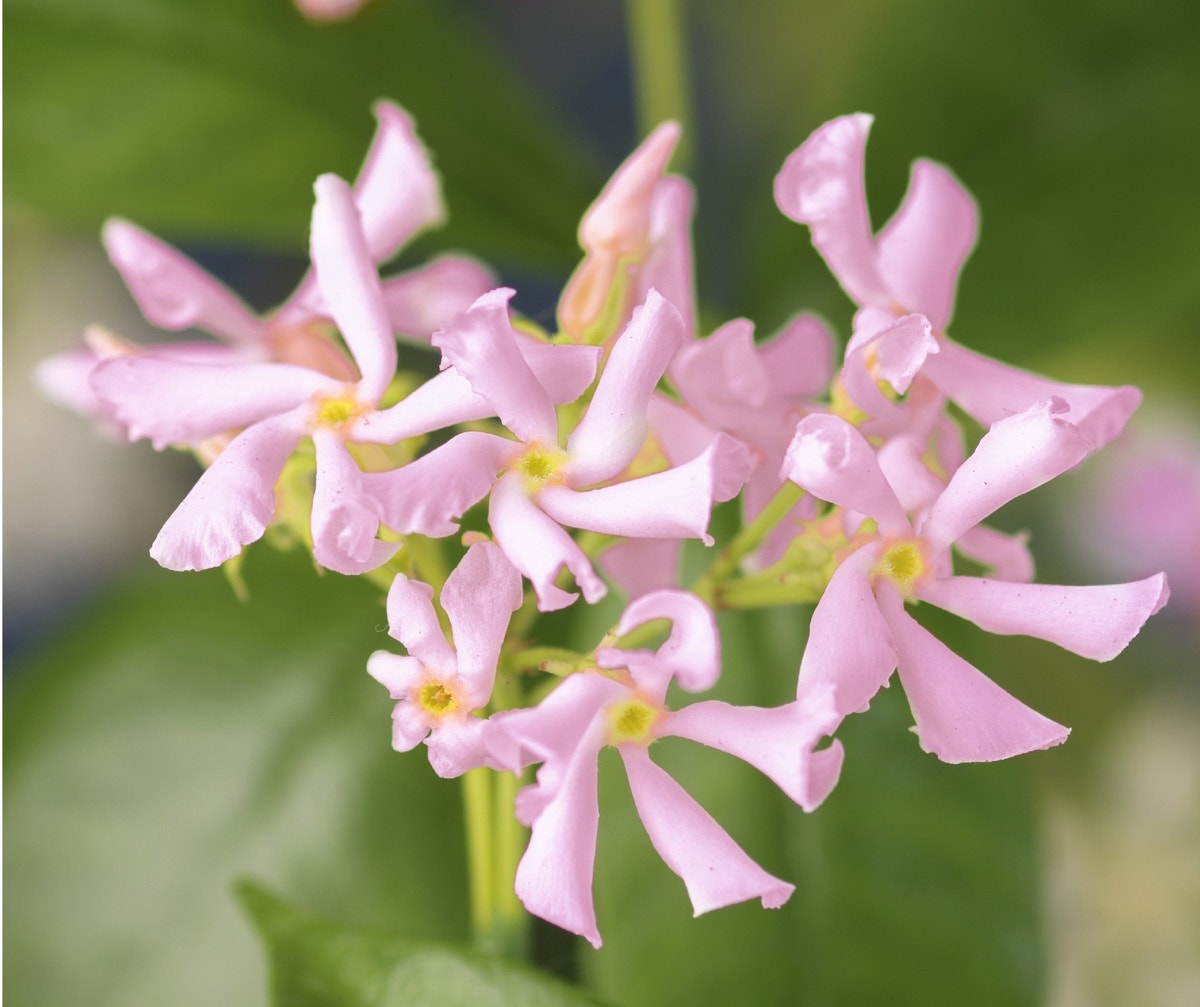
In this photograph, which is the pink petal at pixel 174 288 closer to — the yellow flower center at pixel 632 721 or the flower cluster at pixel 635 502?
the flower cluster at pixel 635 502

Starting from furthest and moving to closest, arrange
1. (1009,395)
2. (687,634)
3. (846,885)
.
Answer: (846,885) → (1009,395) → (687,634)

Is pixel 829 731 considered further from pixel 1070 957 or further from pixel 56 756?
pixel 1070 957

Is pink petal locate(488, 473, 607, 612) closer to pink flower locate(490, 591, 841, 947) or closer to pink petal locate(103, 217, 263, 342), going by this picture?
pink flower locate(490, 591, 841, 947)

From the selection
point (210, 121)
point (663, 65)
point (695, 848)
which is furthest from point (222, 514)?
point (663, 65)

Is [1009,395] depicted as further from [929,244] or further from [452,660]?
[452,660]

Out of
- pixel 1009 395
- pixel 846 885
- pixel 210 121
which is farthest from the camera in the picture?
pixel 210 121

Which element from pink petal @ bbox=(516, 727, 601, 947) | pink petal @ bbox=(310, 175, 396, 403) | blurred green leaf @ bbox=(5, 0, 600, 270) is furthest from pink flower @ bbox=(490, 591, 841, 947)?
blurred green leaf @ bbox=(5, 0, 600, 270)

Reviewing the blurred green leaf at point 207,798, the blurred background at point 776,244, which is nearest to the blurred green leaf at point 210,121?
the blurred background at point 776,244
